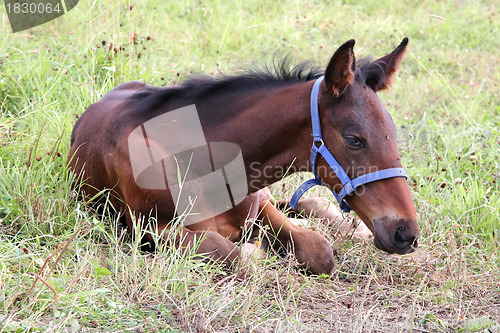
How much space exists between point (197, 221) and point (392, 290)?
1.23 metres

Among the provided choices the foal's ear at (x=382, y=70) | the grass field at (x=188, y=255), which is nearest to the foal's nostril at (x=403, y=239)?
the grass field at (x=188, y=255)

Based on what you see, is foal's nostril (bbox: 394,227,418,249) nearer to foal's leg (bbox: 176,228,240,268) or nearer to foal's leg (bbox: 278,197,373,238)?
foal's leg (bbox: 176,228,240,268)

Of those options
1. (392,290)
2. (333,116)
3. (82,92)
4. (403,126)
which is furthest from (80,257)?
(403,126)

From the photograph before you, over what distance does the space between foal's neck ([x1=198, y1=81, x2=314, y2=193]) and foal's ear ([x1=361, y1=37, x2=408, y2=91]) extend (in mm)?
315

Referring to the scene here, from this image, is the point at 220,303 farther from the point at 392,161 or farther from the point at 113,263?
the point at 392,161

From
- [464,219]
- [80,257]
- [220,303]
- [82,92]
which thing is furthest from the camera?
[82,92]

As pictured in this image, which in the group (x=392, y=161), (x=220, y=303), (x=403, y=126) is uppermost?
(x=392, y=161)

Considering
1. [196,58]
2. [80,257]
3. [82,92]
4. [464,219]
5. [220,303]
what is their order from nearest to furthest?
[220,303]
[80,257]
[464,219]
[82,92]
[196,58]

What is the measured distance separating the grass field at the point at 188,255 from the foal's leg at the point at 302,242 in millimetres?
97

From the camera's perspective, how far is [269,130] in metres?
3.17

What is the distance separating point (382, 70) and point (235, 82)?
33.2 inches

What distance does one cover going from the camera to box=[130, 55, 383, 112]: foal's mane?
3.35 meters

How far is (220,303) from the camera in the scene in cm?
290

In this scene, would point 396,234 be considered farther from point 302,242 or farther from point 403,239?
point 302,242
